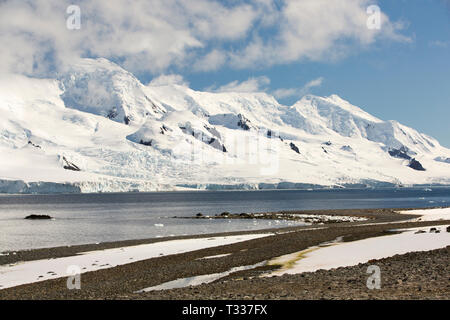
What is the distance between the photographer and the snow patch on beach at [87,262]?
106 feet

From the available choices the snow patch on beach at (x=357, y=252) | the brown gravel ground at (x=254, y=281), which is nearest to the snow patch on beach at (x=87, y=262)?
the brown gravel ground at (x=254, y=281)

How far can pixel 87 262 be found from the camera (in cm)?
3847

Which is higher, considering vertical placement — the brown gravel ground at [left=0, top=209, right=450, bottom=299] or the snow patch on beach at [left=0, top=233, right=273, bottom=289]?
the brown gravel ground at [left=0, top=209, right=450, bottom=299]

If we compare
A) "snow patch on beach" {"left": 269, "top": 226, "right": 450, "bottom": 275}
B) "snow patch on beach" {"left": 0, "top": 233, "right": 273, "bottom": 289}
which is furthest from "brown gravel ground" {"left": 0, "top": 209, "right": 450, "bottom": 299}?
"snow patch on beach" {"left": 0, "top": 233, "right": 273, "bottom": 289}

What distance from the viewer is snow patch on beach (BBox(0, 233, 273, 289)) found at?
106 ft

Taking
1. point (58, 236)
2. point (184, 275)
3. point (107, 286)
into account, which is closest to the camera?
point (107, 286)

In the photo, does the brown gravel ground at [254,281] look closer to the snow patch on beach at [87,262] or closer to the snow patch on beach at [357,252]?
the snow patch on beach at [357,252]

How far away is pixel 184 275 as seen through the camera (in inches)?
1148

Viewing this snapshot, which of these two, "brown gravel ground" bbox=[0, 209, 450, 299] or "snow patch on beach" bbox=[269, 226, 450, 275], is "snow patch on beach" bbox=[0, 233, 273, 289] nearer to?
"brown gravel ground" bbox=[0, 209, 450, 299]

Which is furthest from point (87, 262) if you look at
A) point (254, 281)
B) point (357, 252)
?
point (357, 252)

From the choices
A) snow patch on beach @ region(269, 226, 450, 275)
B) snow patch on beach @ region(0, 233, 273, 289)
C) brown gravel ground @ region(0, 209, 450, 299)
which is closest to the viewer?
brown gravel ground @ region(0, 209, 450, 299)
